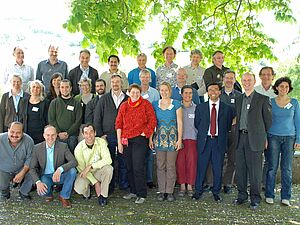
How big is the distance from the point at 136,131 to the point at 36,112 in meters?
1.73

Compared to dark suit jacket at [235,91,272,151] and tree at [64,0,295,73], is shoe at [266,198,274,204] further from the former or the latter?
tree at [64,0,295,73]

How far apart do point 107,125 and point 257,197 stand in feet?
7.95

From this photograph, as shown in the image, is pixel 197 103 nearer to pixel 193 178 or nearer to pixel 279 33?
pixel 193 178

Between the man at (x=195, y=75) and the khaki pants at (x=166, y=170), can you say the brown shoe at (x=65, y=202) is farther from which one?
the man at (x=195, y=75)

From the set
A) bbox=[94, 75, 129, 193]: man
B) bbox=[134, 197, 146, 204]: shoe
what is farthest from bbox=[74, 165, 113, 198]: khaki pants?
bbox=[134, 197, 146, 204]: shoe

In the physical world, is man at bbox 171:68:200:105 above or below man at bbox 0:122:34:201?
above

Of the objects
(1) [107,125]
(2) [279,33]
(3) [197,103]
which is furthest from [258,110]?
(2) [279,33]

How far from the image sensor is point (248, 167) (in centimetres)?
577

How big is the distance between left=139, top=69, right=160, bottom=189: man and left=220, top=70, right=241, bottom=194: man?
3.49 ft

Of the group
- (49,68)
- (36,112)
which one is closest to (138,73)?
(49,68)

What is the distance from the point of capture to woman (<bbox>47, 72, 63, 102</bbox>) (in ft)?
21.4

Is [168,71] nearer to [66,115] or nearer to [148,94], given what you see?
[148,94]

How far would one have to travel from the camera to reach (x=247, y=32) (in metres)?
9.73

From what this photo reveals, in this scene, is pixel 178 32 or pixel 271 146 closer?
pixel 271 146
